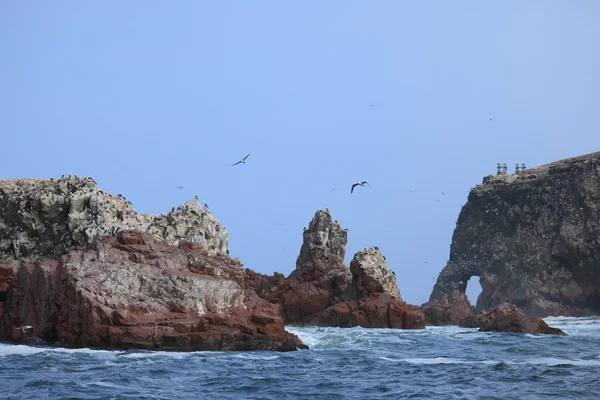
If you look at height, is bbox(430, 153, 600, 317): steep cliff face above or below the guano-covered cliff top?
below

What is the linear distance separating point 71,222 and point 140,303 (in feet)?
44.1

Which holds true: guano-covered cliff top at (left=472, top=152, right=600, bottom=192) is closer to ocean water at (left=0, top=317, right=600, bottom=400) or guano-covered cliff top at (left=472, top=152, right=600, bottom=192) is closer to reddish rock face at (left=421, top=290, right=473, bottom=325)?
reddish rock face at (left=421, top=290, right=473, bottom=325)

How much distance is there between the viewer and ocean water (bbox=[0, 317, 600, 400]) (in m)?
23.0

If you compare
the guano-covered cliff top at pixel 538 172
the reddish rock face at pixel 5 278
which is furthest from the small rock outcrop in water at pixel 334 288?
the guano-covered cliff top at pixel 538 172

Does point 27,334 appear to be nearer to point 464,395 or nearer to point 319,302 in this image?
point 464,395

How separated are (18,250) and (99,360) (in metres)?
20.2

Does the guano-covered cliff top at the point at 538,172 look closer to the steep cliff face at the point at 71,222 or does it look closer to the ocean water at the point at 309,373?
the steep cliff face at the point at 71,222

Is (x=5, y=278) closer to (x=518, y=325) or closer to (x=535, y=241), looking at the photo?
(x=518, y=325)

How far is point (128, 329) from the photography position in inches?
1280

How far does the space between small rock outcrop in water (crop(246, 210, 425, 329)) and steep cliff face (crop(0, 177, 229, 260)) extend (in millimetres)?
14439

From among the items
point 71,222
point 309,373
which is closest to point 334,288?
point 71,222

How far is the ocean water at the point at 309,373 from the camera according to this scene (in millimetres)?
23031

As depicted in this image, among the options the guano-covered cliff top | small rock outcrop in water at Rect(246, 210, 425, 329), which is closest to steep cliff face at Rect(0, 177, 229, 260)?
small rock outcrop in water at Rect(246, 210, 425, 329)

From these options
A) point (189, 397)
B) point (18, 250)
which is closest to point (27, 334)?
point (18, 250)
